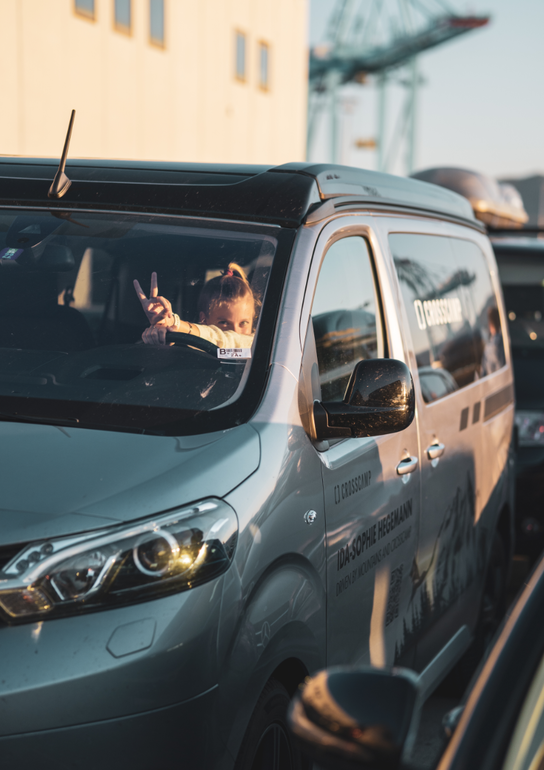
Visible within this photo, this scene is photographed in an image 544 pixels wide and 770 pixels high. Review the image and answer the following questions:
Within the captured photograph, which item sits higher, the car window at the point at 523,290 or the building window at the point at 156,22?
the building window at the point at 156,22

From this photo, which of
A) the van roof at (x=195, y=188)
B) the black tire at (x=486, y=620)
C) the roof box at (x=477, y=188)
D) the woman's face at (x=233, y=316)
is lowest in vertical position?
the black tire at (x=486, y=620)

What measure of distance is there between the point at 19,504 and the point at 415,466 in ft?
5.41

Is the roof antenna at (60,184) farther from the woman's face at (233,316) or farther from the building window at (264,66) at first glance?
the building window at (264,66)

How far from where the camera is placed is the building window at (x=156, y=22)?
20802 millimetres

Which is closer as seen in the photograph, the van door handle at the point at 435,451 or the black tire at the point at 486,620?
the van door handle at the point at 435,451

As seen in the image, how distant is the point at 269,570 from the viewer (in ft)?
7.23

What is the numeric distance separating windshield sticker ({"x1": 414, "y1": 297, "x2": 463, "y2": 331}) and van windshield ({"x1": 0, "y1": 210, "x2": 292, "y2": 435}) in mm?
1061

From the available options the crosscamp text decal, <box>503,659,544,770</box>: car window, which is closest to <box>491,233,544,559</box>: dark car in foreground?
the crosscamp text decal

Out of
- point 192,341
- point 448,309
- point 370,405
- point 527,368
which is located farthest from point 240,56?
point 370,405

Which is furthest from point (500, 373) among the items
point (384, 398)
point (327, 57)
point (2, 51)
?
point (327, 57)

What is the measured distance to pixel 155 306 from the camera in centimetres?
275

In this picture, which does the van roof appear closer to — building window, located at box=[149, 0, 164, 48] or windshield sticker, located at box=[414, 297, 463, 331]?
windshield sticker, located at box=[414, 297, 463, 331]

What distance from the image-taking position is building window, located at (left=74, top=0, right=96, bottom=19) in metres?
18.1

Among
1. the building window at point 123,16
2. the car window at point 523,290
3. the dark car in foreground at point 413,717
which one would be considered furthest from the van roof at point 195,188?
the building window at point 123,16
